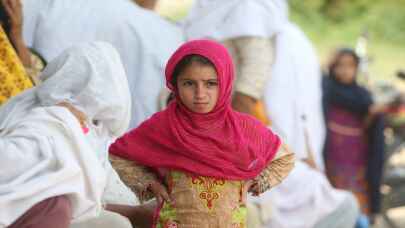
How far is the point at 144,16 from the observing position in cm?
493

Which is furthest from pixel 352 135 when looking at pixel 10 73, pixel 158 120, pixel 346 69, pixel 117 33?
pixel 158 120

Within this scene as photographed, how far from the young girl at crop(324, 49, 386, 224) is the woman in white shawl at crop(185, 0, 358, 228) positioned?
1330 mm

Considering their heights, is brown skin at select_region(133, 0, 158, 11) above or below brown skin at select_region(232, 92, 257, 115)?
above

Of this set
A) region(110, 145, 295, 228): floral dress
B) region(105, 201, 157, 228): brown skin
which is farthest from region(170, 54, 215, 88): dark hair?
region(105, 201, 157, 228): brown skin

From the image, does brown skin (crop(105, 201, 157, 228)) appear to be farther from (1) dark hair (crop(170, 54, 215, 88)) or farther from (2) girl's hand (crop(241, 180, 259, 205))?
(1) dark hair (crop(170, 54, 215, 88))

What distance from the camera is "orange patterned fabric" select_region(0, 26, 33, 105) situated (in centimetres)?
390

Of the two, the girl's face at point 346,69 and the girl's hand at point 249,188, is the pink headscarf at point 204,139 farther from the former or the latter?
the girl's face at point 346,69

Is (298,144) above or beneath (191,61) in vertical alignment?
beneath

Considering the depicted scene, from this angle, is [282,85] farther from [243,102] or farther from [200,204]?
[200,204]

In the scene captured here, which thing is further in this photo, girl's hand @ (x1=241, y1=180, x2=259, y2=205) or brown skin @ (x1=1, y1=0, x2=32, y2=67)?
brown skin @ (x1=1, y1=0, x2=32, y2=67)

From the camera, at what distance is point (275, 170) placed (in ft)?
10.9

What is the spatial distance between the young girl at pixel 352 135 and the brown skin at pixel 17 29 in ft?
9.50

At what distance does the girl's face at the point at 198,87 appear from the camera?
3123 millimetres

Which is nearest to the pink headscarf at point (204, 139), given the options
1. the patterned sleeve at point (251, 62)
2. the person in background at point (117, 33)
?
the patterned sleeve at point (251, 62)
